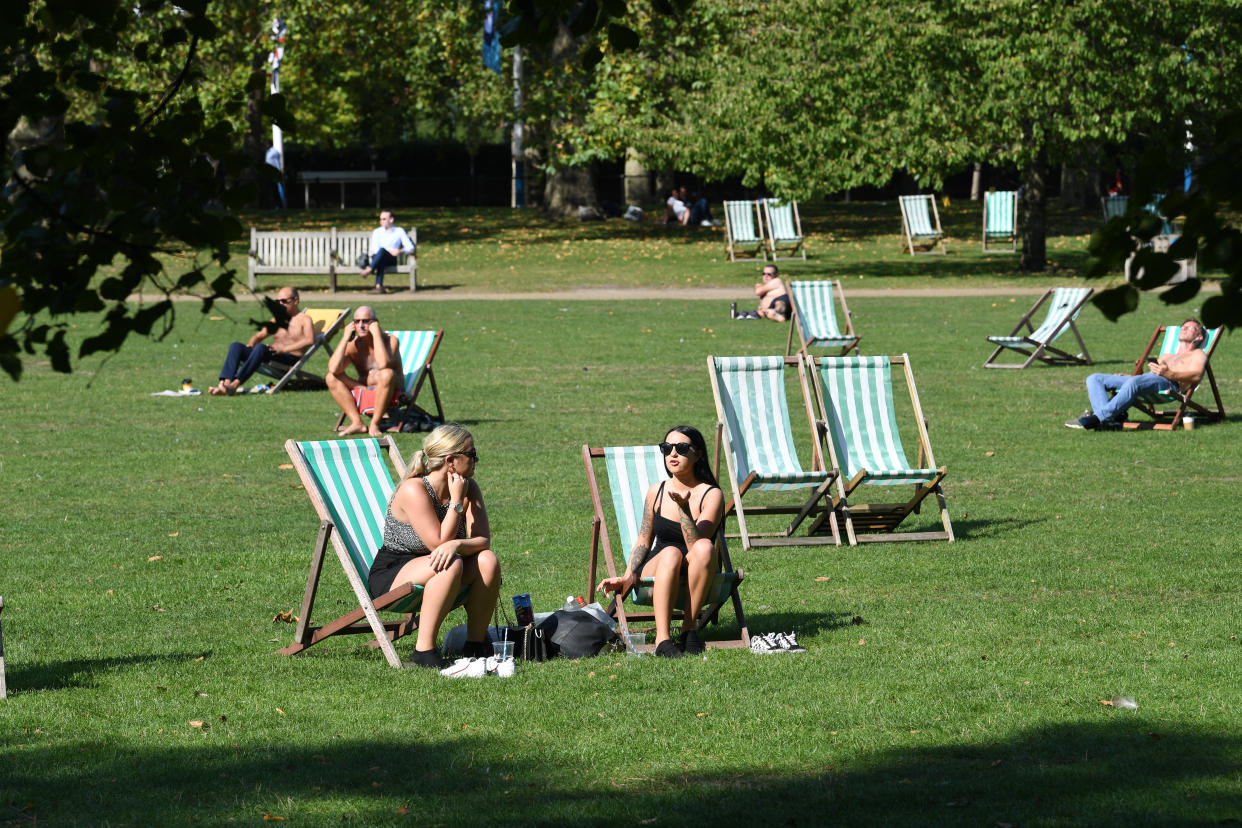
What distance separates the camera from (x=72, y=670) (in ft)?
22.5

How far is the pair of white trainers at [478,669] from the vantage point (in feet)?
22.2

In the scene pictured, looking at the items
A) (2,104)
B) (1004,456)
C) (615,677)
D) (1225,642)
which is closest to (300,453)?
(615,677)

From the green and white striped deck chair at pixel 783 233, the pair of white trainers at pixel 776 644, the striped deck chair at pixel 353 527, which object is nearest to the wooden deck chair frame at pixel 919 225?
the green and white striped deck chair at pixel 783 233

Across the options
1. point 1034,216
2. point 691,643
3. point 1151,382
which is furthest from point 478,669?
point 1034,216

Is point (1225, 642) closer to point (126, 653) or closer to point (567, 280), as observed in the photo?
point (126, 653)

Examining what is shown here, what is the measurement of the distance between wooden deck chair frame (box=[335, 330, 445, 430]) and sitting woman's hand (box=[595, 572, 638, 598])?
7.01 meters

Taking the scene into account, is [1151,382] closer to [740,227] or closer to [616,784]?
[616,784]

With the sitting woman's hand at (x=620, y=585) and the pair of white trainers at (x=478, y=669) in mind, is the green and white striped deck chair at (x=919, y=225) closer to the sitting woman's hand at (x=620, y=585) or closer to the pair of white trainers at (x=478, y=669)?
the sitting woman's hand at (x=620, y=585)

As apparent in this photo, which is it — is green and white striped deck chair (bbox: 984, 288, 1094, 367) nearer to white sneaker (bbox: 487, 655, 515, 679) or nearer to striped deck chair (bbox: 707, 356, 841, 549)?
striped deck chair (bbox: 707, 356, 841, 549)

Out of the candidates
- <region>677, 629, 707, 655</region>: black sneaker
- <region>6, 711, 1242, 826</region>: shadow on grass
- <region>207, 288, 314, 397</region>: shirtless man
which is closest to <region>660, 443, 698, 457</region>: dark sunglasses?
<region>677, 629, 707, 655</region>: black sneaker

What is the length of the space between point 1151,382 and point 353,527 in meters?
8.76

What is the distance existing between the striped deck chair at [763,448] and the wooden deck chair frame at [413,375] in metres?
4.53

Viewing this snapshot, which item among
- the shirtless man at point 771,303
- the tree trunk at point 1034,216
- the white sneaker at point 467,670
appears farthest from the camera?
the tree trunk at point 1034,216

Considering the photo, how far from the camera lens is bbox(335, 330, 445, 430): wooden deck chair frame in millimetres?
14370
